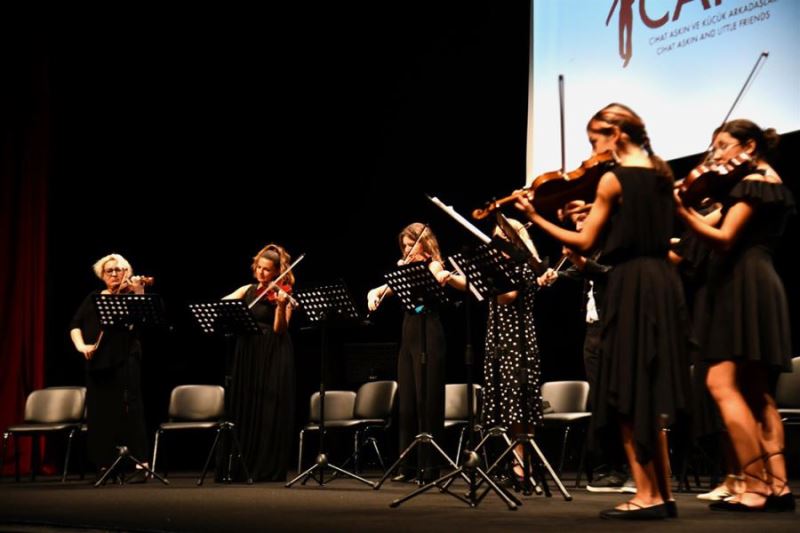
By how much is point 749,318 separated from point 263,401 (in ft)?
11.9

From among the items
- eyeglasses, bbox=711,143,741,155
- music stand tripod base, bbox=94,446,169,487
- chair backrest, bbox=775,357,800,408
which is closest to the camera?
eyeglasses, bbox=711,143,741,155

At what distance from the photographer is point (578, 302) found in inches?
308

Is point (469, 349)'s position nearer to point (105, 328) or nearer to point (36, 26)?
point (105, 328)

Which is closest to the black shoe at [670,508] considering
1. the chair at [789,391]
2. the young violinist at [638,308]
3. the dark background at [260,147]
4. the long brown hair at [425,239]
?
the young violinist at [638,308]

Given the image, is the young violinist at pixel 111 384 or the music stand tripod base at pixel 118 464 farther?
the young violinist at pixel 111 384

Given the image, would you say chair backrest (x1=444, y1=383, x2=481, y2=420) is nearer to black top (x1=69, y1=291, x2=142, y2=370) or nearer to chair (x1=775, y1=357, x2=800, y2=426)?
chair (x1=775, y1=357, x2=800, y2=426)

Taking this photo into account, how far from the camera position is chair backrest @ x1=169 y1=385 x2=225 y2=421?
7.51 m

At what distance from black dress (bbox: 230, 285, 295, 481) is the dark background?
1774mm

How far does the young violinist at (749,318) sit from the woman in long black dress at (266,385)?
330 cm

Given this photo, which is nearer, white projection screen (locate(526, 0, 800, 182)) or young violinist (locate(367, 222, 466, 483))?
white projection screen (locate(526, 0, 800, 182))

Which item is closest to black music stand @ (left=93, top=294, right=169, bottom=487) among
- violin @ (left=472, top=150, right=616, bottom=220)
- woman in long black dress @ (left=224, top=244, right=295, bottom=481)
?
woman in long black dress @ (left=224, top=244, right=295, bottom=481)

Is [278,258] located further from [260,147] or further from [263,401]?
[260,147]

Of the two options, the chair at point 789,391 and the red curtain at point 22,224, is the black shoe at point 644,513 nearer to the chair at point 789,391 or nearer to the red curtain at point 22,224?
the chair at point 789,391

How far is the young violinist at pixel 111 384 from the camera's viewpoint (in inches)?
264
